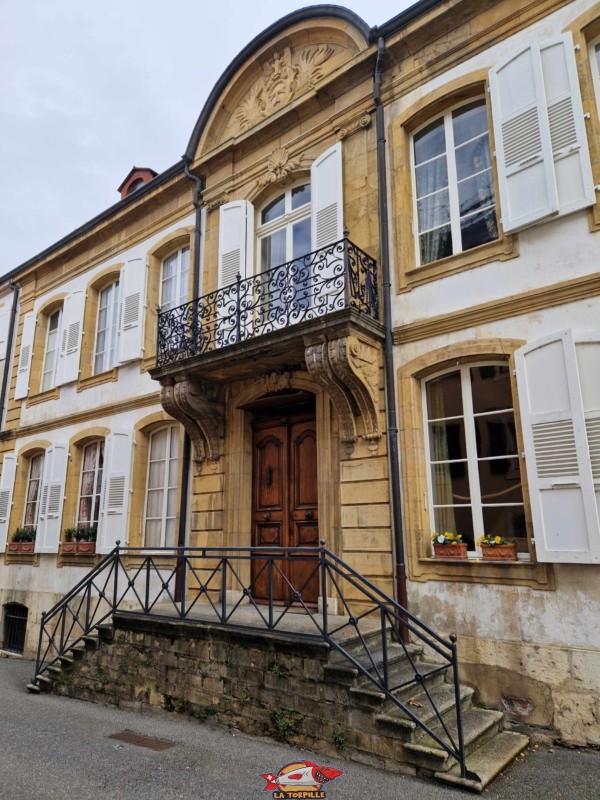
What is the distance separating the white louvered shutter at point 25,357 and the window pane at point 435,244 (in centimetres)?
956

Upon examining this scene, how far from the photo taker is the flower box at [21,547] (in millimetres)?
11148

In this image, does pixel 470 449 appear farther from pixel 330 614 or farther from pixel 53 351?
pixel 53 351

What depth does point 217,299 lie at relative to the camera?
8.23 meters

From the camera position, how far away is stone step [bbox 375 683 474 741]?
14.1ft

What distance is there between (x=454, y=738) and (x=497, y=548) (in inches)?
71.6

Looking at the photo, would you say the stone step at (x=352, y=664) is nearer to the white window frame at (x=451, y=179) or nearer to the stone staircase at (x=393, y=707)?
the stone staircase at (x=393, y=707)

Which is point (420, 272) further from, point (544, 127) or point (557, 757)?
point (557, 757)

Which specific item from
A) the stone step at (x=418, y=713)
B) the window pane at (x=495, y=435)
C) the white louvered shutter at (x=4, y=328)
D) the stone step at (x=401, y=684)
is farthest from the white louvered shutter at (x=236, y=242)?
the white louvered shutter at (x=4, y=328)

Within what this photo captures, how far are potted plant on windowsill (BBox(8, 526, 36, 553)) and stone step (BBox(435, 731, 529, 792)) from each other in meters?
9.35

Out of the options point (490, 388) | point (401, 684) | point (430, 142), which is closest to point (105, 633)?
point (401, 684)

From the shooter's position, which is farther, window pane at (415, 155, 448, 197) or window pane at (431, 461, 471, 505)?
window pane at (415, 155, 448, 197)

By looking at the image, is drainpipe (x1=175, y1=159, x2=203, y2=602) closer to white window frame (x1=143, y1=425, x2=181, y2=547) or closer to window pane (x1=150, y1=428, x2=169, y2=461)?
white window frame (x1=143, y1=425, x2=181, y2=547)

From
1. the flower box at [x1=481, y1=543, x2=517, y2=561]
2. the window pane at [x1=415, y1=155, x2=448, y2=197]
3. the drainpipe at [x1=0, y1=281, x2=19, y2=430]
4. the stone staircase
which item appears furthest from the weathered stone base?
the drainpipe at [x1=0, y1=281, x2=19, y2=430]

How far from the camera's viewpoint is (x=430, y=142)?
24.2 ft
